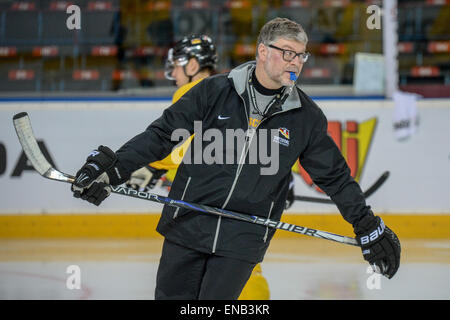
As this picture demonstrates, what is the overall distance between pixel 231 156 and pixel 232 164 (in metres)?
0.03

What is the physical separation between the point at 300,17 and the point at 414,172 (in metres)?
1.75

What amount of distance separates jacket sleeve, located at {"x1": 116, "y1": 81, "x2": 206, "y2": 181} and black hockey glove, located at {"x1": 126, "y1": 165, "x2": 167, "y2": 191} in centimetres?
139

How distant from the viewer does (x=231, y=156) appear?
2.34m

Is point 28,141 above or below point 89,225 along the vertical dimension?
above

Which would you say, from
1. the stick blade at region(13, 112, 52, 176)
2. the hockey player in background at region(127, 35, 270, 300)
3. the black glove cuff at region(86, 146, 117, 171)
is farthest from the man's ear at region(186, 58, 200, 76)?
the black glove cuff at region(86, 146, 117, 171)

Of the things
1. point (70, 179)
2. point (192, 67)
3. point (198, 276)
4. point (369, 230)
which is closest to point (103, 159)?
point (70, 179)

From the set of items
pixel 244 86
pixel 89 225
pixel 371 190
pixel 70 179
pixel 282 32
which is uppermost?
pixel 282 32

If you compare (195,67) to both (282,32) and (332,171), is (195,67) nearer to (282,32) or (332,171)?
(282,32)

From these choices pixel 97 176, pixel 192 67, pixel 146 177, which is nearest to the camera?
pixel 97 176

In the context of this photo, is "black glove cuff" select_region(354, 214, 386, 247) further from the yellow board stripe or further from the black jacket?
the yellow board stripe

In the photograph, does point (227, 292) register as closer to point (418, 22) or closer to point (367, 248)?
point (367, 248)

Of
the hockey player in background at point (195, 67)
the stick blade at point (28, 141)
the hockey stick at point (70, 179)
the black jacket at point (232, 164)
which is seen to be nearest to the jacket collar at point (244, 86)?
the black jacket at point (232, 164)

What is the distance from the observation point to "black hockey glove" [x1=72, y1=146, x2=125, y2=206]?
7.40 ft
